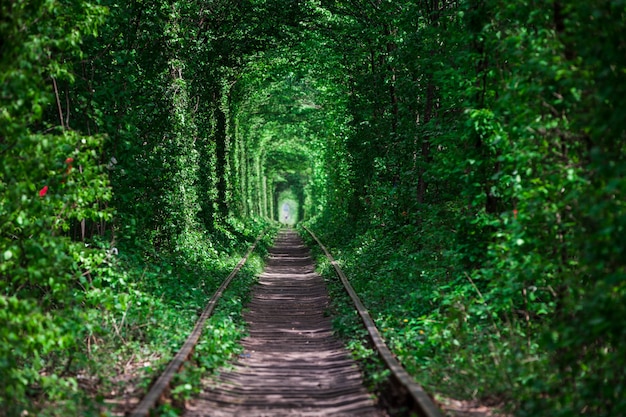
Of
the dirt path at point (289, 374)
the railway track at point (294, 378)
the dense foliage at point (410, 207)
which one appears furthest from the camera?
the dirt path at point (289, 374)

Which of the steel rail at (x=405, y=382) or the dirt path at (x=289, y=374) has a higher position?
the steel rail at (x=405, y=382)

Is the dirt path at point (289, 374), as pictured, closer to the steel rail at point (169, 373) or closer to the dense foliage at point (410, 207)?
the steel rail at point (169, 373)

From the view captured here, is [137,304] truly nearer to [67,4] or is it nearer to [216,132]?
[67,4]

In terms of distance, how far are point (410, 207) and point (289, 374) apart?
1006cm

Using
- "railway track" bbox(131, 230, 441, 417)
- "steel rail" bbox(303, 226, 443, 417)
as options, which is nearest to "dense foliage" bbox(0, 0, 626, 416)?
"steel rail" bbox(303, 226, 443, 417)

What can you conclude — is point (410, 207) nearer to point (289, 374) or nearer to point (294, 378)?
point (289, 374)

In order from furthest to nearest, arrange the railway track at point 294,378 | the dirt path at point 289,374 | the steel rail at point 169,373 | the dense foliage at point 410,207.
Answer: the dirt path at point 289,374 → the railway track at point 294,378 → the steel rail at point 169,373 → the dense foliage at point 410,207

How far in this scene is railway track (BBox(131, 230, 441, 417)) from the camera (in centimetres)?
648

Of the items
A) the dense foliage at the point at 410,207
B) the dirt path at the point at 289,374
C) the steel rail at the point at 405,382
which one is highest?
the dense foliage at the point at 410,207

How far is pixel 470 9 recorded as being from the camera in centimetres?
937

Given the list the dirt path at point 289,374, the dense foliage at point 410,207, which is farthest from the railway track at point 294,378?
the dense foliage at point 410,207

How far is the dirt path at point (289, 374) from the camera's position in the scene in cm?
667

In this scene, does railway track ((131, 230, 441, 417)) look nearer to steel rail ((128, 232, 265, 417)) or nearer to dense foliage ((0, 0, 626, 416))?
steel rail ((128, 232, 265, 417))

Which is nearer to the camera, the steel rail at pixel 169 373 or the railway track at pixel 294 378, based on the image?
the steel rail at pixel 169 373
